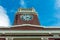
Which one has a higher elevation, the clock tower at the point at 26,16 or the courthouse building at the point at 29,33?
the clock tower at the point at 26,16

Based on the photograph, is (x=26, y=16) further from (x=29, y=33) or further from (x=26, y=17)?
(x=29, y=33)

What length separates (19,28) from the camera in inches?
2221

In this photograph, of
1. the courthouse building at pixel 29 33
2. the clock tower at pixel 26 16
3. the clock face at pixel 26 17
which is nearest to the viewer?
the courthouse building at pixel 29 33

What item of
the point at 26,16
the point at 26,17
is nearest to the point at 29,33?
the point at 26,17

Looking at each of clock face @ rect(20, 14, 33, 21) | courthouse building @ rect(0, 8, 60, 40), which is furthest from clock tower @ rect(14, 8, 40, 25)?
courthouse building @ rect(0, 8, 60, 40)

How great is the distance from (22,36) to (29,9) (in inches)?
631

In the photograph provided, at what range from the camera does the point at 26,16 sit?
6712 cm

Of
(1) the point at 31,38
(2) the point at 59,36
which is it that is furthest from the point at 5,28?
(2) the point at 59,36

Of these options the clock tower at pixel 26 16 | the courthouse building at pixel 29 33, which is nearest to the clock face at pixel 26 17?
the clock tower at pixel 26 16

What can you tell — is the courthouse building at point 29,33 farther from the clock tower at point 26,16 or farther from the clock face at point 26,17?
the clock face at point 26,17

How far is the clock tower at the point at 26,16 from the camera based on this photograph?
65.4m

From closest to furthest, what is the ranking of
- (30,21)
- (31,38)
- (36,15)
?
(31,38)
(30,21)
(36,15)

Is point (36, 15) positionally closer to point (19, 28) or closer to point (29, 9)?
point (29, 9)

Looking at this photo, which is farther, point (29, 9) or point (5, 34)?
point (29, 9)
